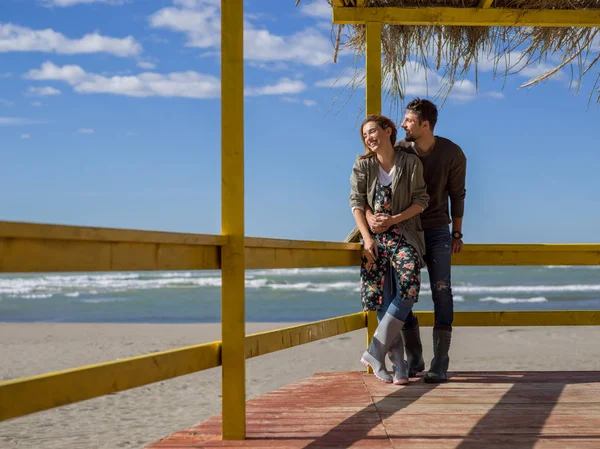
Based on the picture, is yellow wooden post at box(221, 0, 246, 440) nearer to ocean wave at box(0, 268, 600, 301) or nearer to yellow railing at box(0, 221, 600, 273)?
yellow railing at box(0, 221, 600, 273)

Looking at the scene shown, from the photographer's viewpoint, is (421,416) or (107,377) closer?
(107,377)

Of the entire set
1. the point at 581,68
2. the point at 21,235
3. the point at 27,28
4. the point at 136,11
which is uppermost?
the point at 27,28

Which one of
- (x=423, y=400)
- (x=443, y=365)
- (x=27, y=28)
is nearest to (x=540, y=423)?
(x=423, y=400)

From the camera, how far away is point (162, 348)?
1066 centimetres

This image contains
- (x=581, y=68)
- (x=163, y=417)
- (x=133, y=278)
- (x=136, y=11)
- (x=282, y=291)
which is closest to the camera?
(x=581, y=68)

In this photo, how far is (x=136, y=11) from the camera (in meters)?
38.6

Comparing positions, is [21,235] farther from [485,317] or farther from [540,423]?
[485,317]

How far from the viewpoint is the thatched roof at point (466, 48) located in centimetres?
473

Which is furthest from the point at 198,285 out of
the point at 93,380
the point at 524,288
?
the point at 93,380

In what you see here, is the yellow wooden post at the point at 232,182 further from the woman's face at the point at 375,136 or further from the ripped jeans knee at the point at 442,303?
the ripped jeans knee at the point at 442,303

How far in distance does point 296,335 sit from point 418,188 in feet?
3.23

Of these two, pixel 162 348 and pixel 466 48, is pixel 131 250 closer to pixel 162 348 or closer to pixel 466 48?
pixel 466 48

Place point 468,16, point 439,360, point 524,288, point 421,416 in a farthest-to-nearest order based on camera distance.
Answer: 1. point 524,288
2. point 468,16
3. point 439,360
4. point 421,416

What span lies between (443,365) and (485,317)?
0.77 m
